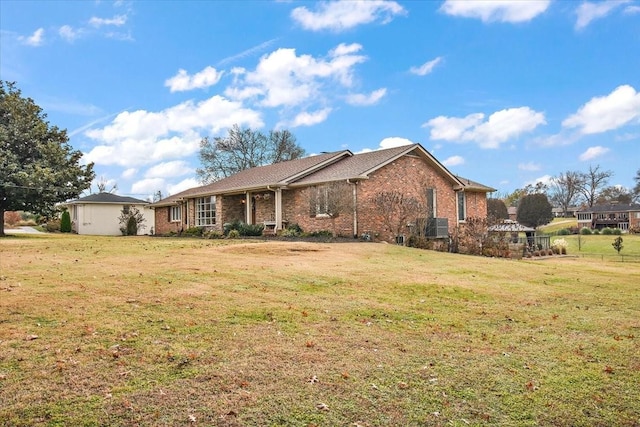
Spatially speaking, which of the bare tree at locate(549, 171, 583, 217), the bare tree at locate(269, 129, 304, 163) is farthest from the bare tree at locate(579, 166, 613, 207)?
the bare tree at locate(269, 129, 304, 163)

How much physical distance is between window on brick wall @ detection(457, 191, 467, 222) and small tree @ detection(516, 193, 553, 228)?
3491 cm

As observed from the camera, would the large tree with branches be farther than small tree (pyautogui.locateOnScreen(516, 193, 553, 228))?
No

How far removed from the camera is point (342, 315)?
23.5 ft

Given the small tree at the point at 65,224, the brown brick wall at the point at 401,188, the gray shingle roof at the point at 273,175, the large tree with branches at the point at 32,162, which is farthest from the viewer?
the small tree at the point at 65,224

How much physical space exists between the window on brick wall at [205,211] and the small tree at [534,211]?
143 feet

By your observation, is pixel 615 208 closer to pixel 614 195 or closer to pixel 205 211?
pixel 614 195

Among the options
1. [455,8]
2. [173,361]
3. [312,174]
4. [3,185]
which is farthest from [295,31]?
[3,185]

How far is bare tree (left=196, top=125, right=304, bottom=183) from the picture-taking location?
4988 centimetres

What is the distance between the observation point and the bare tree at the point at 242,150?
49.9m

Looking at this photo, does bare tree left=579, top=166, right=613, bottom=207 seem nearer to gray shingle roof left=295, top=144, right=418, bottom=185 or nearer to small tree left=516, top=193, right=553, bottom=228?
small tree left=516, top=193, right=553, bottom=228

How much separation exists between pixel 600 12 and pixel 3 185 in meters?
28.7

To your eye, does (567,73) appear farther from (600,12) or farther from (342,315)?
(342,315)

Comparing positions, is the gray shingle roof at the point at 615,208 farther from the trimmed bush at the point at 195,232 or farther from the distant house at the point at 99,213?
the trimmed bush at the point at 195,232

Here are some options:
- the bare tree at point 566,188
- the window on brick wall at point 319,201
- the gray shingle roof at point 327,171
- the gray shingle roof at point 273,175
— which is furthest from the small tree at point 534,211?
the window on brick wall at point 319,201
